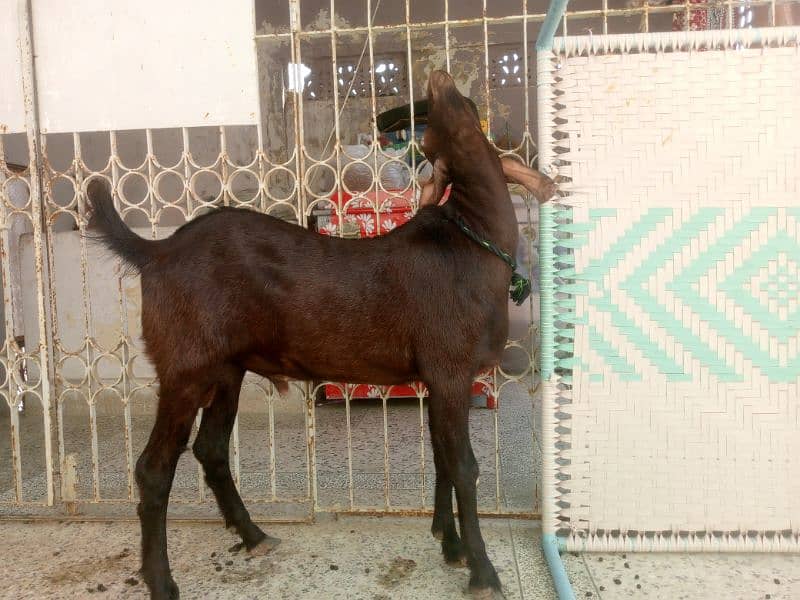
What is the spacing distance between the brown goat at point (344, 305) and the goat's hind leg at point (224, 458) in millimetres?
297

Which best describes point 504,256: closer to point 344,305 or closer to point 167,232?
point 344,305

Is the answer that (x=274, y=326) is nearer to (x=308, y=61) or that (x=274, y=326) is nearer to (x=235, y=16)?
(x=235, y=16)

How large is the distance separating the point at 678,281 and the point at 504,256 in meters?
0.80

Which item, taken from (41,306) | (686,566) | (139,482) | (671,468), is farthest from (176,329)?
(686,566)

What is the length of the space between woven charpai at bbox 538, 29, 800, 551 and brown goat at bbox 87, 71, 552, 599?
39 cm

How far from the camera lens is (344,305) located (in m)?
2.59

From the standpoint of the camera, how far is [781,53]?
2.70 meters

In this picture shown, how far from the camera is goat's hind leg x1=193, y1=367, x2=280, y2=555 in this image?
9.62 feet

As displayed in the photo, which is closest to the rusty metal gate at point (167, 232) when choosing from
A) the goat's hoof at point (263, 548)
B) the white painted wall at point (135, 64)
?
the white painted wall at point (135, 64)

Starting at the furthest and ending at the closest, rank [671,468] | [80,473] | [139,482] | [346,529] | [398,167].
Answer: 1. [80,473]
2. [398,167]
3. [346,529]
4. [671,468]
5. [139,482]

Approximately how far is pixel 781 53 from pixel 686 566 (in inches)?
89.7

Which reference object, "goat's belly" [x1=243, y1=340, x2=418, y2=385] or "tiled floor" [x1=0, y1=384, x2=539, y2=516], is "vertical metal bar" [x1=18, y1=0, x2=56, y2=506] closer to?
"tiled floor" [x1=0, y1=384, x2=539, y2=516]

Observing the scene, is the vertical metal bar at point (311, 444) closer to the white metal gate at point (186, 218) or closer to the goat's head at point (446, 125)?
the white metal gate at point (186, 218)

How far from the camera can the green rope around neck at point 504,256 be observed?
103 inches
